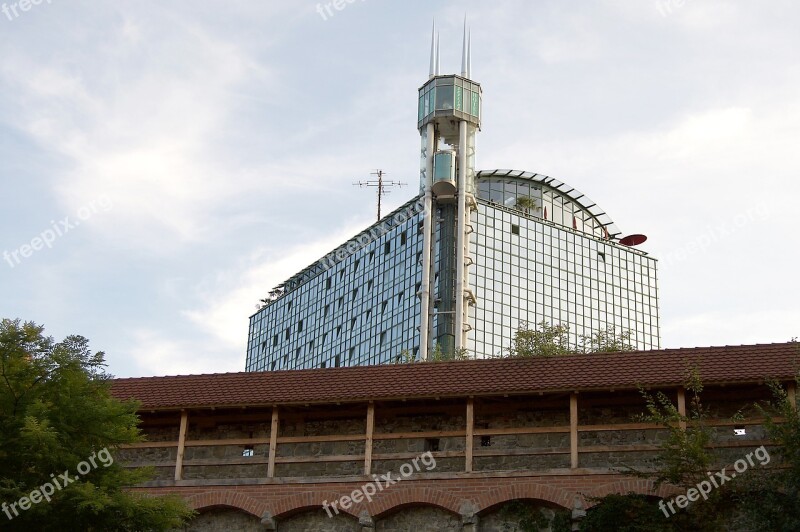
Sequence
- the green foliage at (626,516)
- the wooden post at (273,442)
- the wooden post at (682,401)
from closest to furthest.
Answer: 1. the green foliage at (626,516)
2. the wooden post at (682,401)
3. the wooden post at (273,442)

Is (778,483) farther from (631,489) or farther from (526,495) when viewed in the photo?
(526,495)

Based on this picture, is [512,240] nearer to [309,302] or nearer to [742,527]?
[309,302]

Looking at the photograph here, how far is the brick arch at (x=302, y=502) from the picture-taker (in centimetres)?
2650

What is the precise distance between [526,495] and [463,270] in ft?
165

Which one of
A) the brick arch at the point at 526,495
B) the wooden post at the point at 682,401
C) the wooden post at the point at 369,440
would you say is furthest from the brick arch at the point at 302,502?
the wooden post at the point at 682,401

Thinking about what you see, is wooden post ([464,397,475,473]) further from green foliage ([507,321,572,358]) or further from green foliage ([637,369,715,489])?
green foliage ([507,321,572,358])

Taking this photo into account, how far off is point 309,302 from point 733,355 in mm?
70835

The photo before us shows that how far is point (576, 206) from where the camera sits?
8806 centimetres

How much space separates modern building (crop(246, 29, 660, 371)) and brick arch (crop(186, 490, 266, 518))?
4292 centimetres

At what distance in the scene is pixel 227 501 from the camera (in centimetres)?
2700

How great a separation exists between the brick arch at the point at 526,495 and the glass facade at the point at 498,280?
160 feet

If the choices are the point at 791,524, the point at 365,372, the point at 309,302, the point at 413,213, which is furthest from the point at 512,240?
the point at 791,524

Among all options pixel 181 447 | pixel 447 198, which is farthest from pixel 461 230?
pixel 181 447

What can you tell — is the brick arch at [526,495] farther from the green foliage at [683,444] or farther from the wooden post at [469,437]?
the green foliage at [683,444]
